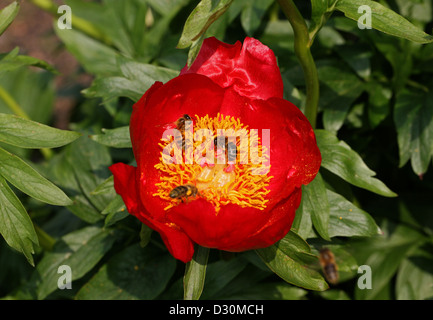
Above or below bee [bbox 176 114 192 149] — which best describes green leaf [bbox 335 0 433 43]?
above

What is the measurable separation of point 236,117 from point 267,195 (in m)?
0.27

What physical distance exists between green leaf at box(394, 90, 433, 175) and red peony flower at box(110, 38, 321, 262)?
53 cm

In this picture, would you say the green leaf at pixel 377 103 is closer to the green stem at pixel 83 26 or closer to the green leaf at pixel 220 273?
the green leaf at pixel 220 273

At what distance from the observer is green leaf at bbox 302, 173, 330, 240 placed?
1.50 meters

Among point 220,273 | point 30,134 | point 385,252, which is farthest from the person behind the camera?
point 385,252

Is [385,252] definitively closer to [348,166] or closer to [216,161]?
[348,166]

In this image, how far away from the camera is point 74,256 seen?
1823 mm

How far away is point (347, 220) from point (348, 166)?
180 mm

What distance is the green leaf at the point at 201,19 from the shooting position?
1.19 m

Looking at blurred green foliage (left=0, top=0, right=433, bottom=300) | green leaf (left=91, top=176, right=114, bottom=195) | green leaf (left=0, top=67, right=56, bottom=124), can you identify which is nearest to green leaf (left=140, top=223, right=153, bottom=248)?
blurred green foliage (left=0, top=0, right=433, bottom=300)

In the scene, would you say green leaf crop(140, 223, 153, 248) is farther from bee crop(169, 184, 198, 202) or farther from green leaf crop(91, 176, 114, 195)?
green leaf crop(91, 176, 114, 195)

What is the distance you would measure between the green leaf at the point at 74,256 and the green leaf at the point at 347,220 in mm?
805

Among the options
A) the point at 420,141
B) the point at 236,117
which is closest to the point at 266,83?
the point at 236,117

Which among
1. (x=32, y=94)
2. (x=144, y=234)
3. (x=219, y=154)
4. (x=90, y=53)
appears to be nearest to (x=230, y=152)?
(x=219, y=154)
